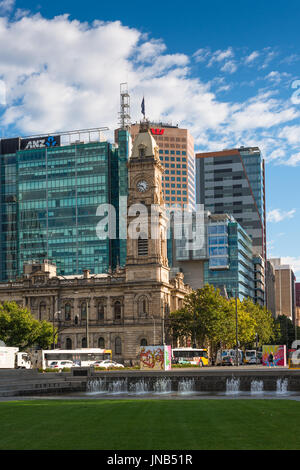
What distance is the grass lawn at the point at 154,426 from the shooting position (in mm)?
18109

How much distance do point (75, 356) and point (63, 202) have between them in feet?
265

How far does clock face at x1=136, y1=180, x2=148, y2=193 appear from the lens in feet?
377

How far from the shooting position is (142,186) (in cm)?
11512

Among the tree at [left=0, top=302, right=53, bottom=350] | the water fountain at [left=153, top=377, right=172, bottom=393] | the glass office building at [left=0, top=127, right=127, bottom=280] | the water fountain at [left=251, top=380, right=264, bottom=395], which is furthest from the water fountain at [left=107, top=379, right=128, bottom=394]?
the glass office building at [left=0, top=127, right=127, bottom=280]

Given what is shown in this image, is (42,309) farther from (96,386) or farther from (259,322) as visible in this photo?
(96,386)

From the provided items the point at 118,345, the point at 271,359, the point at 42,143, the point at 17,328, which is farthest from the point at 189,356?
the point at 42,143

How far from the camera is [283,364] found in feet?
274

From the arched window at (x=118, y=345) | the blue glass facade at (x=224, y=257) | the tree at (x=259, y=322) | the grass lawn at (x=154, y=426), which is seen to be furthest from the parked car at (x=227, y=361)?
the blue glass facade at (x=224, y=257)

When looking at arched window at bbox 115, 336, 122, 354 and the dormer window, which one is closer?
arched window at bbox 115, 336, 122, 354

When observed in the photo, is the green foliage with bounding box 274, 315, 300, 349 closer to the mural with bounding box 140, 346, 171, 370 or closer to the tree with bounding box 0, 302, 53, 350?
the tree with bounding box 0, 302, 53, 350

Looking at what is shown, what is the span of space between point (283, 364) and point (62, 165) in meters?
101
